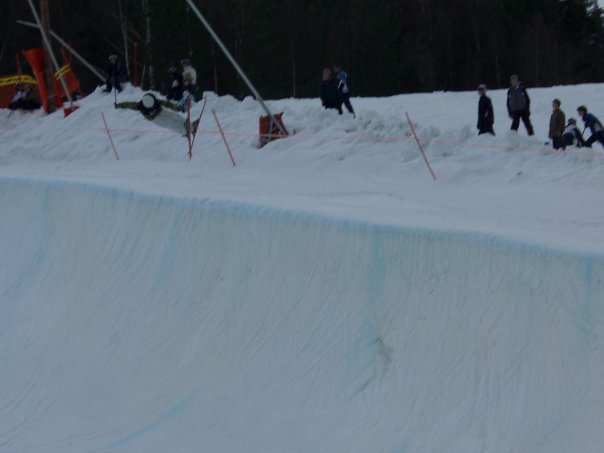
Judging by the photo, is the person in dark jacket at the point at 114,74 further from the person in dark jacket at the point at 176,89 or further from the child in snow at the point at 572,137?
the child in snow at the point at 572,137

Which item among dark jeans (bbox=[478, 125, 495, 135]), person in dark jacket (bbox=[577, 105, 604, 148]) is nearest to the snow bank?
dark jeans (bbox=[478, 125, 495, 135])

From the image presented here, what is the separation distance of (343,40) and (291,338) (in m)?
40.0

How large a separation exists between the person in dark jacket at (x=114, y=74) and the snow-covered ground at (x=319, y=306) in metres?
8.87

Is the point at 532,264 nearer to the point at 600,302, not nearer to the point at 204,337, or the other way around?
the point at 600,302

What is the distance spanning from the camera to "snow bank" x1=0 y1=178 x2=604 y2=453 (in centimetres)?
790

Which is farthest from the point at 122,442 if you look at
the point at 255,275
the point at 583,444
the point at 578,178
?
the point at 578,178

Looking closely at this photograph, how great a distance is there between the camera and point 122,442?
983cm

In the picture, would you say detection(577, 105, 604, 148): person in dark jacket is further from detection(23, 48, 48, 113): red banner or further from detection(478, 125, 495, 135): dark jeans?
detection(23, 48, 48, 113): red banner

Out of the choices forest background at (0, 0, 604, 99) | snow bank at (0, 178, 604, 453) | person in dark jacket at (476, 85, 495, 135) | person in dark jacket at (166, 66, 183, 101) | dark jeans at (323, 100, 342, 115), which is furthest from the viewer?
forest background at (0, 0, 604, 99)

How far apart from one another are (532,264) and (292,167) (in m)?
9.44

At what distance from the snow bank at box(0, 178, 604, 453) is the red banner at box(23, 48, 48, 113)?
13316mm

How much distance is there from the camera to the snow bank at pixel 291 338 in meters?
7.90

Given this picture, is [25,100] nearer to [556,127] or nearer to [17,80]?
[17,80]

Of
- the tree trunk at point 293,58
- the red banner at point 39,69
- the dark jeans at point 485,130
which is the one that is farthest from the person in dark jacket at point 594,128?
the tree trunk at point 293,58
